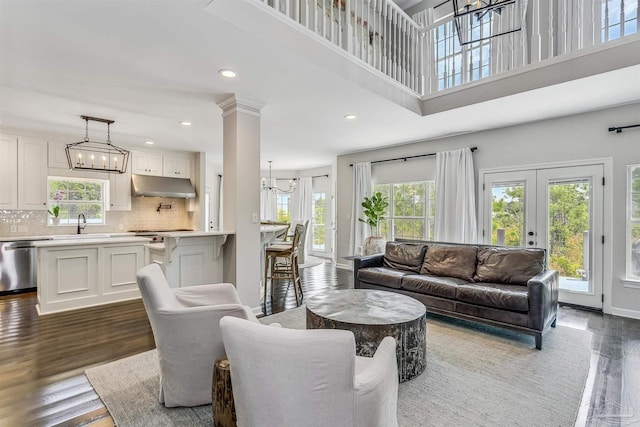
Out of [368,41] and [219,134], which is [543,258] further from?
[219,134]

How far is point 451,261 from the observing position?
4.09 m

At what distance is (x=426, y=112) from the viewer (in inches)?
173

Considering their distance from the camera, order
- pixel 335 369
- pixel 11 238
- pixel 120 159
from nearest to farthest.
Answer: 1. pixel 335 369
2. pixel 11 238
3. pixel 120 159

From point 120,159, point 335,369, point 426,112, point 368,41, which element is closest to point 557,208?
point 426,112

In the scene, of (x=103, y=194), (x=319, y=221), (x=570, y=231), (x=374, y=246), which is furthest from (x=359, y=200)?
(x=103, y=194)

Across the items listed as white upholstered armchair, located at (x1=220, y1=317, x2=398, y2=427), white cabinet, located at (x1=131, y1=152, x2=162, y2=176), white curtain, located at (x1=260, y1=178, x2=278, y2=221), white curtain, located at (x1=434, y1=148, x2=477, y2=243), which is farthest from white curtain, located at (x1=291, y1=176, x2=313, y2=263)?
white upholstered armchair, located at (x1=220, y1=317, x2=398, y2=427)

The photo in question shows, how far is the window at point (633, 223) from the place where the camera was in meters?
3.85

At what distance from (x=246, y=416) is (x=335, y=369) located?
51 cm

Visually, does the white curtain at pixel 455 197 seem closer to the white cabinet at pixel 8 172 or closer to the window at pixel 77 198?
the window at pixel 77 198

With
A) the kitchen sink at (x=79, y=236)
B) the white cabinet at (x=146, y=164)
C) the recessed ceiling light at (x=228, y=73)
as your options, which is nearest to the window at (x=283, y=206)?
the white cabinet at (x=146, y=164)

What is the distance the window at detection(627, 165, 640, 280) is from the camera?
3850 mm

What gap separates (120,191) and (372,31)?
540cm

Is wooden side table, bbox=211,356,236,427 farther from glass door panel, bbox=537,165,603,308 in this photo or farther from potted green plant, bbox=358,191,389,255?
glass door panel, bbox=537,165,603,308

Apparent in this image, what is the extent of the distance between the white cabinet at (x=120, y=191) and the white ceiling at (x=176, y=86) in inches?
31.8
